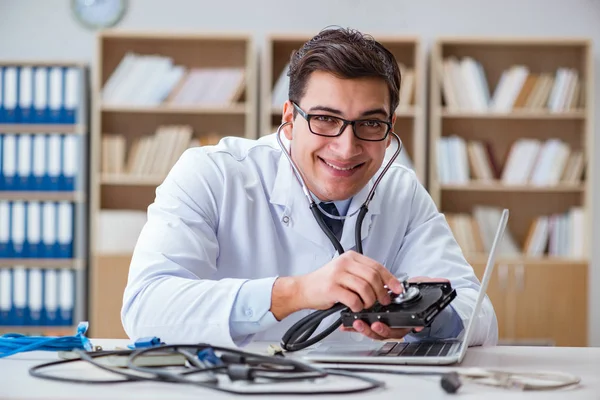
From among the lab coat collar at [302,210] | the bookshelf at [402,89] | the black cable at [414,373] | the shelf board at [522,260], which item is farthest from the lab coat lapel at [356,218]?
the shelf board at [522,260]

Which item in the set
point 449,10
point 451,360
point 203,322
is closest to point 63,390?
point 203,322

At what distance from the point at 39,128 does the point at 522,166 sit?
2.49 meters

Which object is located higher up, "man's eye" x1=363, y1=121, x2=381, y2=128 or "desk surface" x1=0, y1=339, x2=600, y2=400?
"man's eye" x1=363, y1=121, x2=381, y2=128

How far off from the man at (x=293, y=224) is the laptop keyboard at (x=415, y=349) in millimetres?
29

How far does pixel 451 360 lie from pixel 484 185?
301 cm

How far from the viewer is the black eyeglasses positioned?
1595 millimetres

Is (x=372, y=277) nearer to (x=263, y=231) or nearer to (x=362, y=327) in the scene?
(x=362, y=327)

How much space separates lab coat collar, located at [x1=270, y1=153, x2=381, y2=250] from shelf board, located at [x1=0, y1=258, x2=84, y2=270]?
2.61 meters

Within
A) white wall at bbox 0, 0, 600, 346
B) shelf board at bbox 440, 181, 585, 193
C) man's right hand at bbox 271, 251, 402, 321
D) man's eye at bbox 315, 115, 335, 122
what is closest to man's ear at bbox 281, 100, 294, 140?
man's eye at bbox 315, 115, 335, 122

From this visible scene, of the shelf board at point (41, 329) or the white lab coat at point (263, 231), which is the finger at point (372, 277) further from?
the shelf board at point (41, 329)

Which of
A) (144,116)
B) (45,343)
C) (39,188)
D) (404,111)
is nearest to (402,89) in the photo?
(404,111)

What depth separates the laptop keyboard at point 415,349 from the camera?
48.8 inches

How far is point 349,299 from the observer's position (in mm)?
1218

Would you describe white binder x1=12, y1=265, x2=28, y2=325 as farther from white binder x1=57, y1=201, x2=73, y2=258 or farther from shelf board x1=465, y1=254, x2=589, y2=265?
shelf board x1=465, y1=254, x2=589, y2=265
